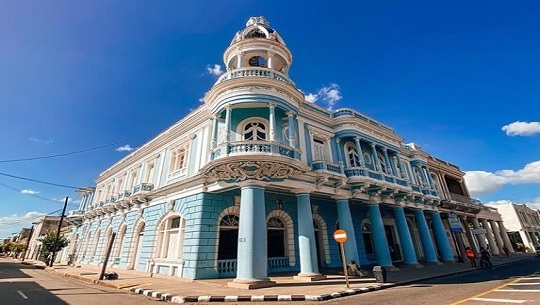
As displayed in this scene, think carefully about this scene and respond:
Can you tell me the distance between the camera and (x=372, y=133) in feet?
55.4

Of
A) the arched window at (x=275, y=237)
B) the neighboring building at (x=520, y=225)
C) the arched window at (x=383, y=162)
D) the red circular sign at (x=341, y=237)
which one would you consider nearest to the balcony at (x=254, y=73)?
the red circular sign at (x=341, y=237)

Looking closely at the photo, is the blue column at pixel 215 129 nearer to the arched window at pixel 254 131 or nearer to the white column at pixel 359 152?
the arched window at pixel 254 131

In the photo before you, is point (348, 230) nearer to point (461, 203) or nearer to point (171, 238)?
point (171, 238)

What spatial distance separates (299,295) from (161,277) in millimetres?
8050

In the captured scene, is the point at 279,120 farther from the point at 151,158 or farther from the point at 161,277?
the point at 151,158

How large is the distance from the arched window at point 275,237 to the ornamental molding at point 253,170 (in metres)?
3.62

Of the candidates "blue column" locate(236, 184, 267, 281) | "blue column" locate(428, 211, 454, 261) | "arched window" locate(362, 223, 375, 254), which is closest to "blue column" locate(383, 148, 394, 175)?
"arched window" locate(362, 223, 375, 254)

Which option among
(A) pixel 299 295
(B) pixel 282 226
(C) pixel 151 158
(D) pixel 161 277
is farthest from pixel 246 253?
(C) pixel 151 158

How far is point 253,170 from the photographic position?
1050 cm

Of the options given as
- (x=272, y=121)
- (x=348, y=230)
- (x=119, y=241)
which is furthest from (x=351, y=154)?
(x=119, y=241)

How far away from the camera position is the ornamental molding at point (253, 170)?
10.3m

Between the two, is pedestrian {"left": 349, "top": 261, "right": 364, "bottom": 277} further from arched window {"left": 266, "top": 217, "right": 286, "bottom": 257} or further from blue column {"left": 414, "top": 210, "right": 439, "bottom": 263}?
blue column {"left": 414, "top": 210, "right": 439, "bottom": 263}

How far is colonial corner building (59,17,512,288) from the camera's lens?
34.9 feet

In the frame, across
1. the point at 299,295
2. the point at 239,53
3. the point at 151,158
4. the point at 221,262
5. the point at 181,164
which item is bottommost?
the point at 299,295
